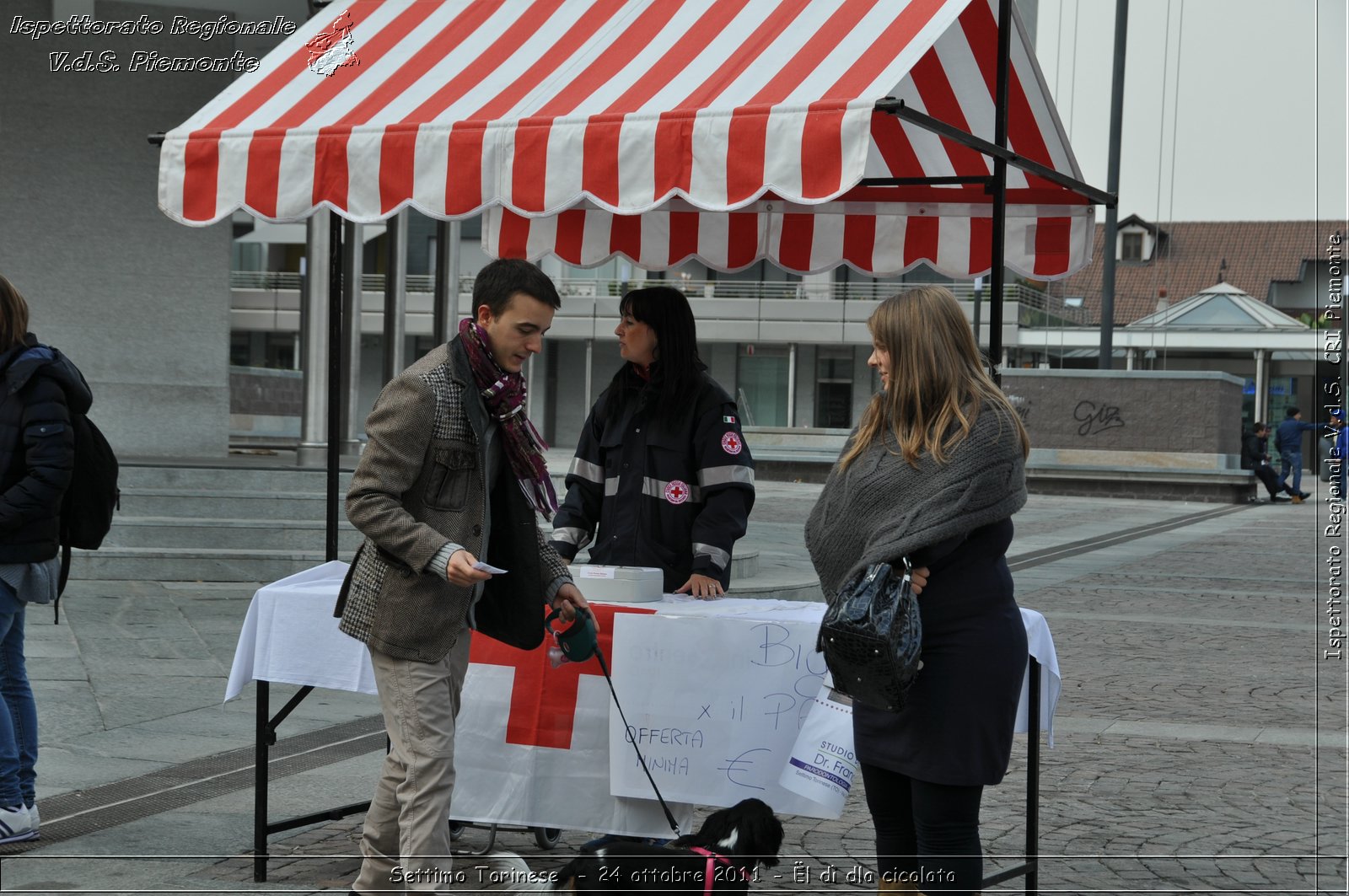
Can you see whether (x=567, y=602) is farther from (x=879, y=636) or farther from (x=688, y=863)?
(x=879, y=636)

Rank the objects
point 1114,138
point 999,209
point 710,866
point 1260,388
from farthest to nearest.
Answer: point 1260,388 → point 1114,138 → point 999,209 → point 710,866

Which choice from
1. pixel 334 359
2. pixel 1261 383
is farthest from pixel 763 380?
pixel 334 359

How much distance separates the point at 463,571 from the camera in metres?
3.60

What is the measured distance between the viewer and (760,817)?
3.84m

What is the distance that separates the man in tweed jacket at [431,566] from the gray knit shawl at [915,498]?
0.89 metres

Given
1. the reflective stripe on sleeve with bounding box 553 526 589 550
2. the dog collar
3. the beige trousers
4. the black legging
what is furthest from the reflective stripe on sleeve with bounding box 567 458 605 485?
the black legging

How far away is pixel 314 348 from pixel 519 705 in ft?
35.7

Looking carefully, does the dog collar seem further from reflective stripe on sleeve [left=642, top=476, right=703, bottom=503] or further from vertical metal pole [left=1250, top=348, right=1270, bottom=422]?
vertical metal pole [left=1250, top=348, right=1270, bottom=422]

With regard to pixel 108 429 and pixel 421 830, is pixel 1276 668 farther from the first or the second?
pixel 108 429

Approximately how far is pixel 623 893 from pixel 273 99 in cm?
348

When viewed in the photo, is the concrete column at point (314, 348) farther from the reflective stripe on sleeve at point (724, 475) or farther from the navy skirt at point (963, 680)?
the navy skirt at point (963, 680)

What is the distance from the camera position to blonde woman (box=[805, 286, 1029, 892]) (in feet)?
11.2

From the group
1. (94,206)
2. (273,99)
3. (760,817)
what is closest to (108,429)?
(94,206)

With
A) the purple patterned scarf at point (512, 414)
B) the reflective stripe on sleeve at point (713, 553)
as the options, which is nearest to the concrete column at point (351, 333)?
the reflective stripe on sleeve at point (713, 553)
